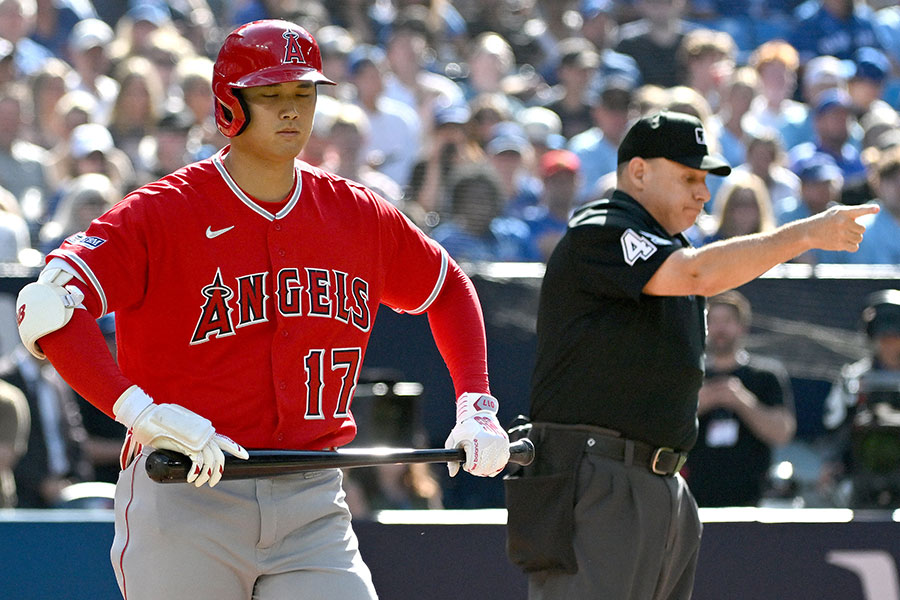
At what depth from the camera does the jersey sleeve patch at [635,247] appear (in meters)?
3.82

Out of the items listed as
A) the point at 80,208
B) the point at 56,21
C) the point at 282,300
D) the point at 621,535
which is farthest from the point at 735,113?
the point at 282,300

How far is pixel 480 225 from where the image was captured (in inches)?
301

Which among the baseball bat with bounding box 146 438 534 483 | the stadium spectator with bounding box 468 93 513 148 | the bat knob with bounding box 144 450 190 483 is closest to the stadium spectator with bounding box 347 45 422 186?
the stadium spectator with bounding box 468 93 513 148

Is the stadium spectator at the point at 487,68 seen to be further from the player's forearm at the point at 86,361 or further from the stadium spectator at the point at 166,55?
the player's forearm at the point at 86,361

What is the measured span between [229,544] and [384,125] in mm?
6487

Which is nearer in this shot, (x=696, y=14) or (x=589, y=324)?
(x=589, y=324)

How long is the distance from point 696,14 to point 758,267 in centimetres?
809

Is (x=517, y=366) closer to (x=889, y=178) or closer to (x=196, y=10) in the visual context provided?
(x=889, y=178)

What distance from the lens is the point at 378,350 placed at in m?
6.77

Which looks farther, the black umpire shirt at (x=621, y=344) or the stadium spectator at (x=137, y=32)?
the stadium spectator at (x=137, y=32)

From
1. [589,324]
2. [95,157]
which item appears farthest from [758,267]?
[95,157]

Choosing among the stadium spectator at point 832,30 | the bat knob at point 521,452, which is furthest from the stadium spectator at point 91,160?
the stadium spectator at point 832,30

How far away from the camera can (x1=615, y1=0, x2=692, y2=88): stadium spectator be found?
10.2 meters

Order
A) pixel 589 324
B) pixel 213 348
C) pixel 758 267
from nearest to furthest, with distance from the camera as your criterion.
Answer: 1. pixel 213 348
2. pixel 758 267
3. pixel 589 324
